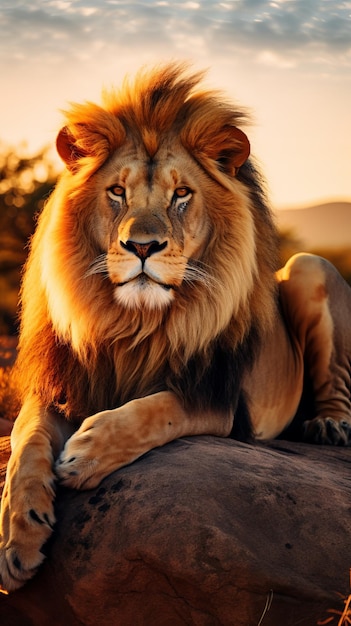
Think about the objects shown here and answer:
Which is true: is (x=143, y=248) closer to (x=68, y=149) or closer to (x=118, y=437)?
(x=118, y=437)

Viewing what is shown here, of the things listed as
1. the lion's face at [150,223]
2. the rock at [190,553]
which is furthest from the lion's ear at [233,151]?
the rock at [190,553]

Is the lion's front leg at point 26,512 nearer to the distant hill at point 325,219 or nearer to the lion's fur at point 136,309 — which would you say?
the lion's fur at point 136,309

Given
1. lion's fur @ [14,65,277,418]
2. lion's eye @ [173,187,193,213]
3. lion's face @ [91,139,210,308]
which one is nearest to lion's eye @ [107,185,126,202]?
lion's face @ [91,139,210,308]

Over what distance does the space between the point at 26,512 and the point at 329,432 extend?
2136mm

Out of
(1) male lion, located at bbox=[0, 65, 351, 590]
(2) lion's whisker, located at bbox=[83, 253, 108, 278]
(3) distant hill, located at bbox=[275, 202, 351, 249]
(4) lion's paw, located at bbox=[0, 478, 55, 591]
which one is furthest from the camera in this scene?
(3) distant hill, located at bbox=[275, 202, 351, 249]

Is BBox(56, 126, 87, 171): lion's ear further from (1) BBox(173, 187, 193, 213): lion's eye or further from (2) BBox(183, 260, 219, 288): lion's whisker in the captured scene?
(2) BBox(183, 260, 219, 288): lion's whisker

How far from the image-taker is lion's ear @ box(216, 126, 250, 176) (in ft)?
13.9

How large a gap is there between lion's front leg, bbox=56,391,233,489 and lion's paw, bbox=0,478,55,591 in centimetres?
16

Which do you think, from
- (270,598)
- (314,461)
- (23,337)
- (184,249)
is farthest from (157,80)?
(270,598)

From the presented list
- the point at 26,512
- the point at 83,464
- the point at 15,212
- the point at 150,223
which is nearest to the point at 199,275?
the point at 150,223

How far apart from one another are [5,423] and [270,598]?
3398 mm

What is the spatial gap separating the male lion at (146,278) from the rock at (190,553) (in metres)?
0.26

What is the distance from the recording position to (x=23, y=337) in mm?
4477

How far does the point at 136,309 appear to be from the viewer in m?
3.99
